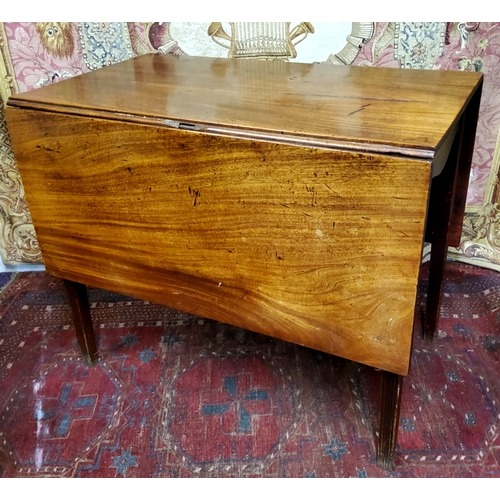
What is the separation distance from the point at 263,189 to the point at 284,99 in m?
0.24

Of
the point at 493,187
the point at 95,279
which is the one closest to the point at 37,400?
the point at 95,279

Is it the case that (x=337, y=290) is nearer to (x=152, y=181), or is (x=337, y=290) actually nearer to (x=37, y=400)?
(x=152, y=181)

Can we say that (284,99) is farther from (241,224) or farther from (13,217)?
(13,217)

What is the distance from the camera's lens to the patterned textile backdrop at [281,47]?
150 cm

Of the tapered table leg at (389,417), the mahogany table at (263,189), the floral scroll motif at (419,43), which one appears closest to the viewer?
the mahogany table at (263,189)

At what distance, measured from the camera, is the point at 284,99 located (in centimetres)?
106

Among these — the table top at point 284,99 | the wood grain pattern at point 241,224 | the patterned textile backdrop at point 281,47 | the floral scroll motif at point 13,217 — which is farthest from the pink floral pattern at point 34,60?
the wood grain pattern at point 241,224

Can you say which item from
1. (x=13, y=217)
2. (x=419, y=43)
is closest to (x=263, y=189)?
(x=419, y=43)

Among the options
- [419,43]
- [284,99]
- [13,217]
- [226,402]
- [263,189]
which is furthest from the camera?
[13,217]

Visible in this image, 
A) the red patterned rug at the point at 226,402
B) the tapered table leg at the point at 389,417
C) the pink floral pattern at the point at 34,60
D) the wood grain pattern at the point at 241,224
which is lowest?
the red patterned rug at the point at 226,402

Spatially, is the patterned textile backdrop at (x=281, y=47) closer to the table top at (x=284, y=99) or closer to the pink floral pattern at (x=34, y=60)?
the pink floral pattern at (x=34, y=60)

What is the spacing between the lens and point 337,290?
950mm

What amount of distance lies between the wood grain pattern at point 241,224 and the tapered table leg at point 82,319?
0.49 feet

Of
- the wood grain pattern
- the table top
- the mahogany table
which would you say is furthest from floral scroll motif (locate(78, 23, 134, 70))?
the wood grain pattern
